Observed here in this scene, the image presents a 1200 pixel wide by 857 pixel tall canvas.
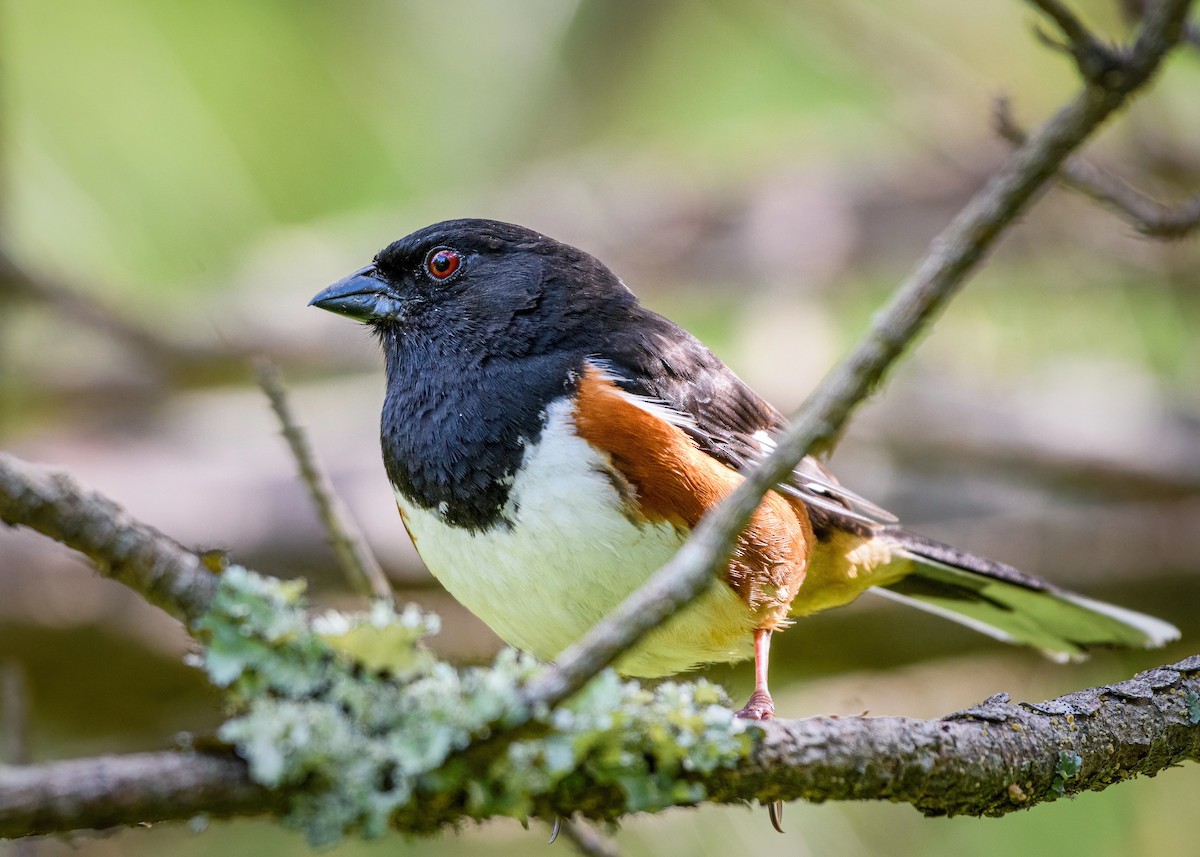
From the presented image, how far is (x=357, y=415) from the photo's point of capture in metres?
5.05

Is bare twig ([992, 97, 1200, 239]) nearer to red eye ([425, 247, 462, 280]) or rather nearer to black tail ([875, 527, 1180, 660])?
black tail ([875, 527, 1180, 660])

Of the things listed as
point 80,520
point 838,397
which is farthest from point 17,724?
point 838,397

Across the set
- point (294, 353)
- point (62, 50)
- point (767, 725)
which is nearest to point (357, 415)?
point (294, 353)

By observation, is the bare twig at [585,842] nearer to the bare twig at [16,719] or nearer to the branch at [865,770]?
the branch at [865,770]

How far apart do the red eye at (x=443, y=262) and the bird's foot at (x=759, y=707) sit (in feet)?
4.10

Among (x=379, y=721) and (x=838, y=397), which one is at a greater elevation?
(x=838, y=397)

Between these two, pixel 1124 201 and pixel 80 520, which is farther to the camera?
pixel 1124 201

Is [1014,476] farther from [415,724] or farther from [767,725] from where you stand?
[415,724]

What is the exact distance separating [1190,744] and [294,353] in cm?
415

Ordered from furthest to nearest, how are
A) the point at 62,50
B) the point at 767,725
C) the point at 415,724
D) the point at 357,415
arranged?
the point at 62,50
the point at 357,415
the point at 767,725
the point at 415,724

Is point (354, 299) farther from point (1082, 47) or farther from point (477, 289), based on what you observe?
point (1082, 47)

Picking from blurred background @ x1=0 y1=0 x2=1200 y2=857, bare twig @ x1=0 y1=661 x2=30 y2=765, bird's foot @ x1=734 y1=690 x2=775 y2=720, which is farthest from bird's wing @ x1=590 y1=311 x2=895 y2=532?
bare twig @ x1=0 y1=661 x2=30 y2=765

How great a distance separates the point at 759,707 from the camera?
224 cm

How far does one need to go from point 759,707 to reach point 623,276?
3422 millimetres
